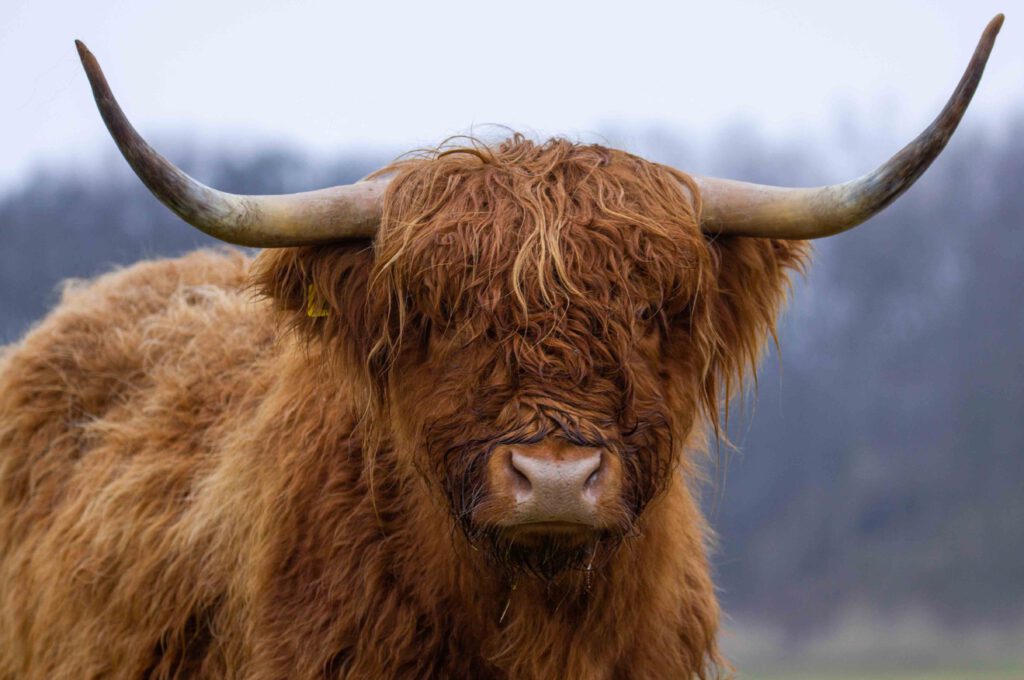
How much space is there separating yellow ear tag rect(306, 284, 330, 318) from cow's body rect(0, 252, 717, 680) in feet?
0.78

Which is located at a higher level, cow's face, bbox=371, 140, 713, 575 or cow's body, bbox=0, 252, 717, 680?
cow's face, bbox=371, 140, 713, 575

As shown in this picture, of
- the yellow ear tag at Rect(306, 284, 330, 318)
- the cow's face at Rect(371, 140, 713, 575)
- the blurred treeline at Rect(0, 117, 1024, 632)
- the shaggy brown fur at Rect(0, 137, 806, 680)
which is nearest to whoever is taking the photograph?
the cow's face at Rect(371, 140, 713, 575)

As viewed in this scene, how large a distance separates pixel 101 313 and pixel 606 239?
3244 mm

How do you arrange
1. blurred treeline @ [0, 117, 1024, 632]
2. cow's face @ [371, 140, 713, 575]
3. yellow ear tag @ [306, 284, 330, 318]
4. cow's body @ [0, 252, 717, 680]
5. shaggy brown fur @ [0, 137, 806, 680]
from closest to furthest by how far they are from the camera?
cow's face @ [371, 140, 713, 575] → shaggy brown fur @ [0, 137, 806, 680] → cow's body @ [0, 252, 717, 680] → yellow ear tag @ [306, 284, 330, 318] → blurred treeline @ [0, 117, 1024, 632]

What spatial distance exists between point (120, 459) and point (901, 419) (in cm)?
3581

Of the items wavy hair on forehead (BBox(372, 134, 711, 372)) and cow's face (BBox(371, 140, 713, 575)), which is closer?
cow's face (BBox(371, 140, 713, 575))

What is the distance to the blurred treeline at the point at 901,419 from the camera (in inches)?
1405

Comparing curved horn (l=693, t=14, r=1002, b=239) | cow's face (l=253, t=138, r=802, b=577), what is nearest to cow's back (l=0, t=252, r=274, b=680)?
cow's face (l=253, t=138, r=802, b=577)

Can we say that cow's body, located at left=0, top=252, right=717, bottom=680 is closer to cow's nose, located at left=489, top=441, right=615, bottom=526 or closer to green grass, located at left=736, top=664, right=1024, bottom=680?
cow's nose, located at left=489, top=441, right=615, bottom=526

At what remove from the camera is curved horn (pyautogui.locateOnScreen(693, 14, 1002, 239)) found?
332 centimetres

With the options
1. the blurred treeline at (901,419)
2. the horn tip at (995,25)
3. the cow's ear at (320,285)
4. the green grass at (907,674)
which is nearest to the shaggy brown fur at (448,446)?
the cow's ear at (320,285)

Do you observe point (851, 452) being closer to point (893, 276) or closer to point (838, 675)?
point (893, 276)

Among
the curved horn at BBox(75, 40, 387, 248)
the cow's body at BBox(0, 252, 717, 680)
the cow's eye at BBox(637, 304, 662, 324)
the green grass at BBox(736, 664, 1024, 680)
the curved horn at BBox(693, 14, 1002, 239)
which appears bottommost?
the green grass at BBox(736, 664, 1024, 680)

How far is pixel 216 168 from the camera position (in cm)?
3422
